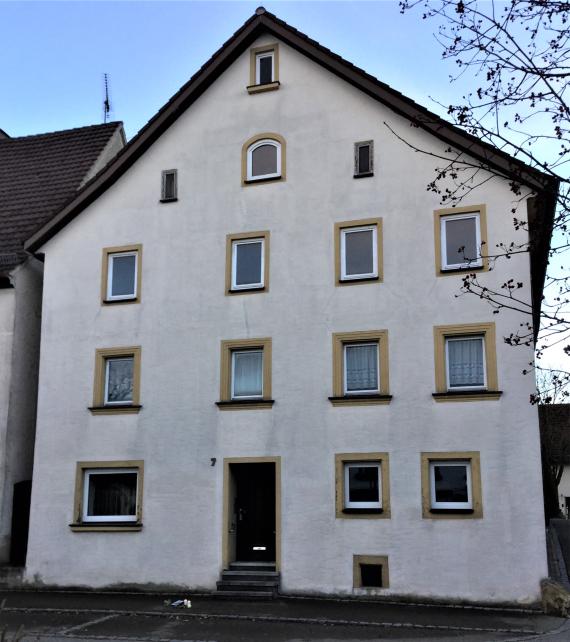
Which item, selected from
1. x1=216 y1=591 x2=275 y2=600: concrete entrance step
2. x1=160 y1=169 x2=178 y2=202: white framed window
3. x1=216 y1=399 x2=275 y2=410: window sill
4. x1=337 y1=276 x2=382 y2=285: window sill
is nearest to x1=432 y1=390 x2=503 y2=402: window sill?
x1=337 y1=276 x2=382 y2=285: window sill

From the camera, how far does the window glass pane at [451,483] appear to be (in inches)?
619

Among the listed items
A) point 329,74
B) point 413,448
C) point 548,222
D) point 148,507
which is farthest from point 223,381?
point 548,222

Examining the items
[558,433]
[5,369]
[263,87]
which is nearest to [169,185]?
[263,87]

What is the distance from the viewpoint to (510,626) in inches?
522

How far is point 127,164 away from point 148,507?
25.1 feet

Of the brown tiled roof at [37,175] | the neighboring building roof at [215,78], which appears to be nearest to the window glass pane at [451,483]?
the neighboring building roof at [215,78]

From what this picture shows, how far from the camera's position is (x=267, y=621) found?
13922 millimetres

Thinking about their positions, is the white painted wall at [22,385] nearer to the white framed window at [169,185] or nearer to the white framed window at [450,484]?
the white framed window at [169,185]

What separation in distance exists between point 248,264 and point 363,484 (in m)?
5.22

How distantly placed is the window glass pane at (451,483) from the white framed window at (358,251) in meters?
4.16

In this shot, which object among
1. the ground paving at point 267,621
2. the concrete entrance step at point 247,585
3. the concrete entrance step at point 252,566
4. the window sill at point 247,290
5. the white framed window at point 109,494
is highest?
the window sill at point 247,290

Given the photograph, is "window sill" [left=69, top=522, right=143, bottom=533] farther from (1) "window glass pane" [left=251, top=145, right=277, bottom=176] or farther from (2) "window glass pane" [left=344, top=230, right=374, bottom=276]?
(1) "window glass pane" [left=251, top=145, right=277, bottom=176]

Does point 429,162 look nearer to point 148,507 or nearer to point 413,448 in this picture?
point 413,448

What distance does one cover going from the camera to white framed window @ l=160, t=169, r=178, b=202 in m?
18.9
